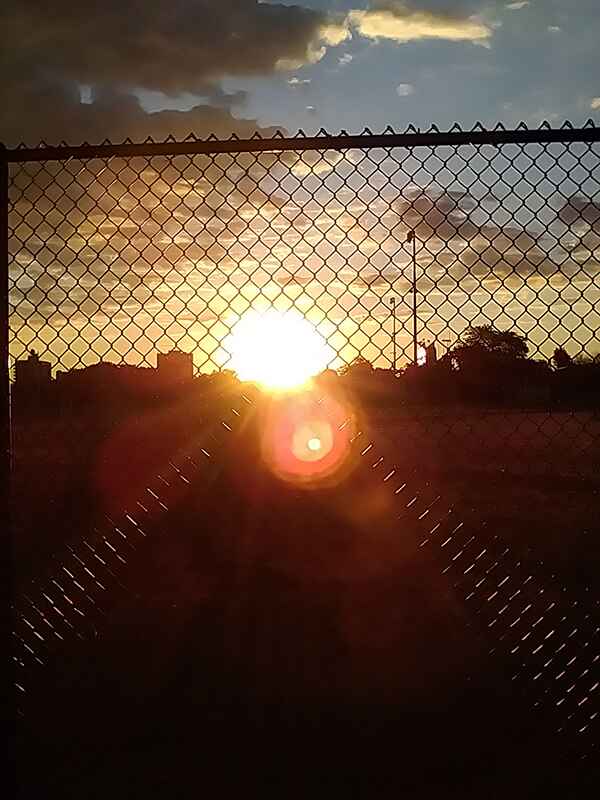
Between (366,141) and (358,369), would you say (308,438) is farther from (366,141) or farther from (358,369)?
(366,141)

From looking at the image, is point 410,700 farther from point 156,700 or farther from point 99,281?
point 99,281

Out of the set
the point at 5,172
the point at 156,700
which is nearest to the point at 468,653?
the point at 156,700

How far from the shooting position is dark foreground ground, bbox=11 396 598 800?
11.4 feet

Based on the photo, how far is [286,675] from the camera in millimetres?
4684

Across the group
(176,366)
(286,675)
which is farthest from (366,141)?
(286,675)

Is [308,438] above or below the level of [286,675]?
above

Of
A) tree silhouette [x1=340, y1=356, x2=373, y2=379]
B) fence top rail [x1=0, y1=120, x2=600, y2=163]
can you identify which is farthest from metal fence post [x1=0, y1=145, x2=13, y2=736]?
tree silhouette [x1=340, y1=356, x2=373, y2=379]

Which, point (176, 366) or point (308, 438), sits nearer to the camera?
point (176, 366)

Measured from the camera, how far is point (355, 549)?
621 centimetres

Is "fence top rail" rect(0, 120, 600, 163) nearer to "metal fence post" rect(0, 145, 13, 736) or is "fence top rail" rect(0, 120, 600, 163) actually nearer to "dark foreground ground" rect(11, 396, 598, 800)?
"metal fence post" rect(0, 145, 13, 736)

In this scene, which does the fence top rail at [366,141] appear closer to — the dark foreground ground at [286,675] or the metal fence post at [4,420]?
the metal fence post at [4,420]

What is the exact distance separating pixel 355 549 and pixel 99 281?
10.5 ft

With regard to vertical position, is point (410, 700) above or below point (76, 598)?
below

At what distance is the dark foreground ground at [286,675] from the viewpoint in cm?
347
